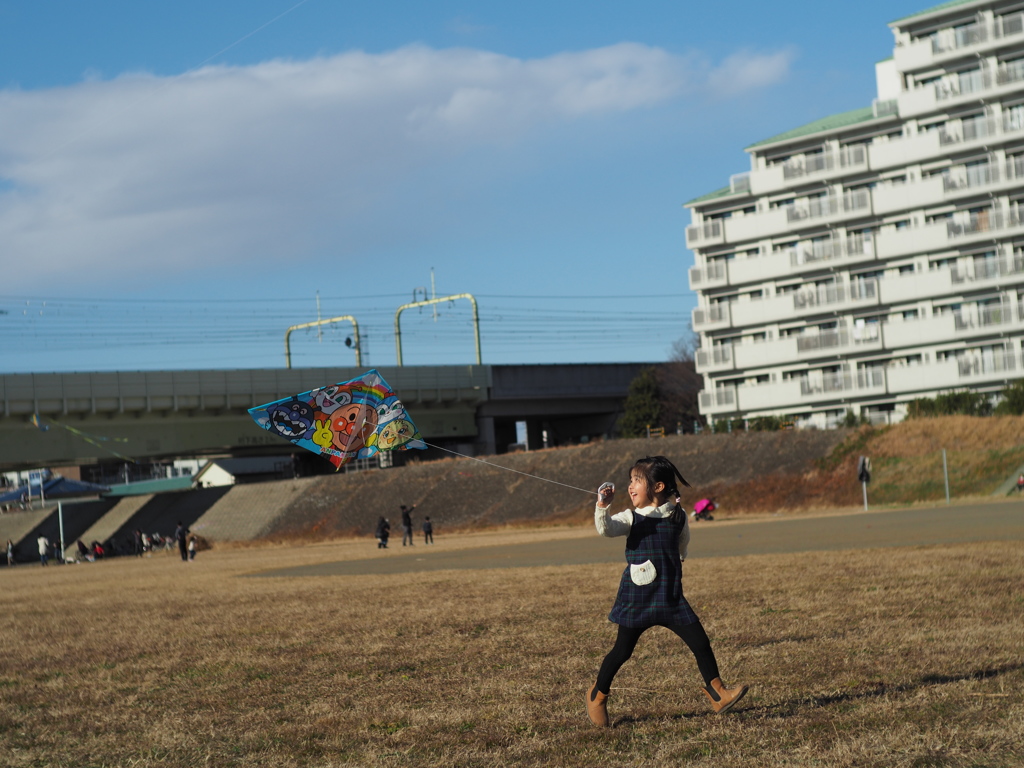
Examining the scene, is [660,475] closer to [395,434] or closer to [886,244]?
[395,434]

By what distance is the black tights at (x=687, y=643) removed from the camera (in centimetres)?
701

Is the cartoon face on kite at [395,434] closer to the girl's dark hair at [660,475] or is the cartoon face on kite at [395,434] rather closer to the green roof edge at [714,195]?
the girl's dark hair at [660,475]

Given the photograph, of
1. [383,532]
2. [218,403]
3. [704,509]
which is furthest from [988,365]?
[218,403]

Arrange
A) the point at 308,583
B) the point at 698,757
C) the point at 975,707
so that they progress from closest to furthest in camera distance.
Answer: the point at 698,757 → the point at 975,707 → the point at 308,583

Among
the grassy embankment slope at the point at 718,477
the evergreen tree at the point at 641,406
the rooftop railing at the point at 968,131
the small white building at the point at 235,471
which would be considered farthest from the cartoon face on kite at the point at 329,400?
the small white building at the point at 235,471

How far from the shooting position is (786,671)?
8.65 meters

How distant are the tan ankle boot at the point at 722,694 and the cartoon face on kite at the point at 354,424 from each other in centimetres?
568

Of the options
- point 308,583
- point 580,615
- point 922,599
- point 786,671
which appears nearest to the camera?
point 786,671

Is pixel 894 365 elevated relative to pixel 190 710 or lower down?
elevated

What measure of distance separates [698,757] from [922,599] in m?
6.98

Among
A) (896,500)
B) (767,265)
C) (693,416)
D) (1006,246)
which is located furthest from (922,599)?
(693,416)

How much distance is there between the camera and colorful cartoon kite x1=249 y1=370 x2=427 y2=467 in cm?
1162

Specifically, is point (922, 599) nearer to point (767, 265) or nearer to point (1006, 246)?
point (1006, 246)

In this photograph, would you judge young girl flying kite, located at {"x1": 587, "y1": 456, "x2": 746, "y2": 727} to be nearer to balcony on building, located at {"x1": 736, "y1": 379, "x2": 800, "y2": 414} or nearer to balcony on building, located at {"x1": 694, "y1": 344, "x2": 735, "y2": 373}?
balcony on building, located at {"x1": 736, "y1": 379, "x2": 800, "y2": 414}
